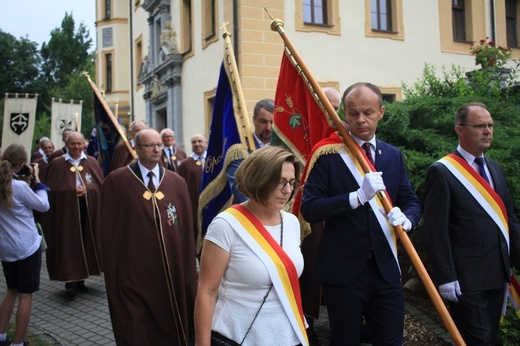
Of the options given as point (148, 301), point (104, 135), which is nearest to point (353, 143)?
point (148, 301)

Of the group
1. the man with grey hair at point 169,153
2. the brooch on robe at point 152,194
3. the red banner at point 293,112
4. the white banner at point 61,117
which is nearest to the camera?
the red banner at point 293,112

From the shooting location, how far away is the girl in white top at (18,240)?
17.1 feet

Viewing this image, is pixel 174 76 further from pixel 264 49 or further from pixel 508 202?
pixel 508 202

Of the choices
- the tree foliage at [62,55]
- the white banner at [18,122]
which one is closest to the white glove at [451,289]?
the white banner at [18,122]

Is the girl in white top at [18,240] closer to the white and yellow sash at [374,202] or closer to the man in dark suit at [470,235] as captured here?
the white and yellow sash at [374,202]

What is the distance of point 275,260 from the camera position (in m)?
2.62

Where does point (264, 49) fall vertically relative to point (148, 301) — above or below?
above

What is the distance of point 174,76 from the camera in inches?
757

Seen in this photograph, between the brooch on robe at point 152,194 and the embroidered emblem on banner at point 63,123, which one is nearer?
the brooch on robe at point 152,194

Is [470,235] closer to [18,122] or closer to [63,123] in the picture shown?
[18,122]

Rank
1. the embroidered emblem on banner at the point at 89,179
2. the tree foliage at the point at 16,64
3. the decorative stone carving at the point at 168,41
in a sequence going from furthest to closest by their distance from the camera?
the tree foliage at the point at 16,64
the decorative stone carving at the point at 168,41
the embroidered emblem on banner at the point at 89,179

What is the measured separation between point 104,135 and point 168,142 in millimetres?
1126

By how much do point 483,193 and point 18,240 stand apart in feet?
13.5

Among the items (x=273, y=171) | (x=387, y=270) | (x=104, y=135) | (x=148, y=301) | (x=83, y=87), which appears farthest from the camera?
(x=83, y=87)
